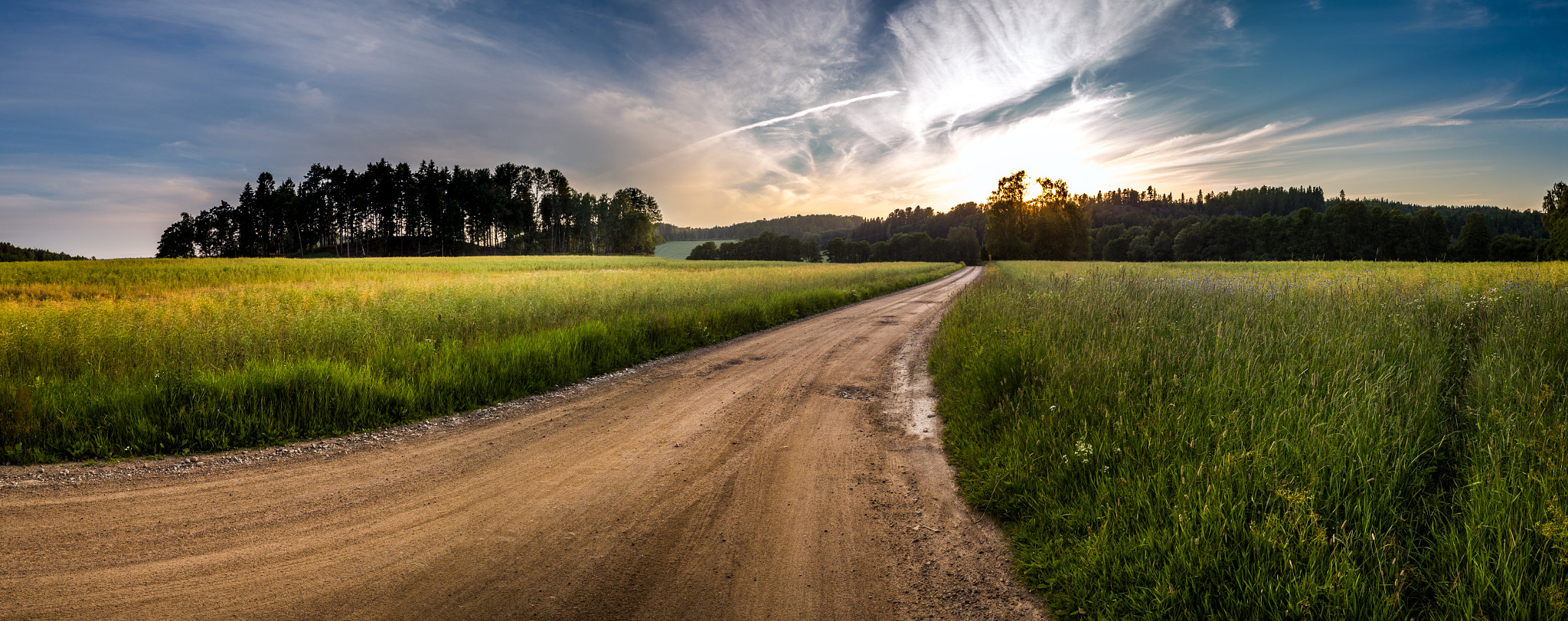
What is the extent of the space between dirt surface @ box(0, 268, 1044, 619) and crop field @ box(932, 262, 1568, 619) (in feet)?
1.79

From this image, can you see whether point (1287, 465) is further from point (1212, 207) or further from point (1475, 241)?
point (1212, 207)

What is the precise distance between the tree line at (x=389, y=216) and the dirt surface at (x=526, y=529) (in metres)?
84.9

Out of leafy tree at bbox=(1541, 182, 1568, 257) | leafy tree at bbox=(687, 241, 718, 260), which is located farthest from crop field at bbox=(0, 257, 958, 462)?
leafy tree at bbox=(687, 241, 718, 260)

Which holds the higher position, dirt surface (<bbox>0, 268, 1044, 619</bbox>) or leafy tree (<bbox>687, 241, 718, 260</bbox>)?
leafy tree (<bbox>687, 241, 718, 260</bbox>)

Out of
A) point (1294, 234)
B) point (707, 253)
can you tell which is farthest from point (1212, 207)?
point (707, 253)

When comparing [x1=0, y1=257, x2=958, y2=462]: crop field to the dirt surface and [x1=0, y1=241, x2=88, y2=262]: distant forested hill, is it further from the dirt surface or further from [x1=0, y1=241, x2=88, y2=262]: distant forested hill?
[x1=0, y1=241, x2=88, y2=262]: distant forested hill

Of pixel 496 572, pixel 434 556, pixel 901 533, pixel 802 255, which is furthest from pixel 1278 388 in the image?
pixel 802 255

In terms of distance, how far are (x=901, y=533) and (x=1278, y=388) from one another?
3666 mm

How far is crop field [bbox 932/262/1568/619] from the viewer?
8.52ft

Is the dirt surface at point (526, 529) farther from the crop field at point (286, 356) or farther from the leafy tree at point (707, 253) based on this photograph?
the leafy tree at point (707, 253)

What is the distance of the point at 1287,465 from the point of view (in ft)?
11.2

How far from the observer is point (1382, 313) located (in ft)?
22.9

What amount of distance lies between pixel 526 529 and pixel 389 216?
95.4 m

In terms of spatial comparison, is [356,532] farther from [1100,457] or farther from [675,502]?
[1100,457]
